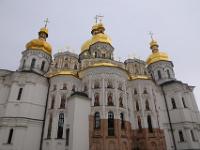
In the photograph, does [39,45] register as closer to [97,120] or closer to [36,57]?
[36,57]

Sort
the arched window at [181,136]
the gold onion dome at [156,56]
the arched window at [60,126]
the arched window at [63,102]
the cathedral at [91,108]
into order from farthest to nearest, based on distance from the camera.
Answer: the gold onion dome at [156,56] < the arched window at [181,136] < the arched window at [63,102] < the arched window at [60,126] < the cathedral at [91,108]

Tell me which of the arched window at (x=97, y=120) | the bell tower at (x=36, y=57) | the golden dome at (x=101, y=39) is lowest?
the arched window at (x=97, y=120)

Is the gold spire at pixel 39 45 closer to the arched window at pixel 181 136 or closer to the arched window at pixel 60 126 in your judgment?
the arched window at pixel 60 126

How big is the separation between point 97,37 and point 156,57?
11.9 m

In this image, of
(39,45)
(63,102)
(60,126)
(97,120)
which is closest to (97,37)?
(39,45)

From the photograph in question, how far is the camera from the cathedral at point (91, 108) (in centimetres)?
2045

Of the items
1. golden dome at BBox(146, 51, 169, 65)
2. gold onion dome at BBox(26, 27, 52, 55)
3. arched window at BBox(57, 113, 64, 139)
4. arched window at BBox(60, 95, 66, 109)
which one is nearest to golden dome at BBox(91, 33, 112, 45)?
gold onion dome at BBox(26, 27, 52, 55)

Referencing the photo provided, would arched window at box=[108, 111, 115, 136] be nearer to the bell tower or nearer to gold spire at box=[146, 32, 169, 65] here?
the bell tower

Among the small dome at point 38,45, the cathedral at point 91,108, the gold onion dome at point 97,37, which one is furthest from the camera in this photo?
the gold onion dome at point 97,37

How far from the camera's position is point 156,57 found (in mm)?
34969

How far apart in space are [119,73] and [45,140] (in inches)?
481

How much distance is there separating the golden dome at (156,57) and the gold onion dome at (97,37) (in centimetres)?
878

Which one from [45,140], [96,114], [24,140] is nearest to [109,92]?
[96,114]

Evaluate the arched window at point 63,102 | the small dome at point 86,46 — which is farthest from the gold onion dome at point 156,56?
the arched window at point 63,102
